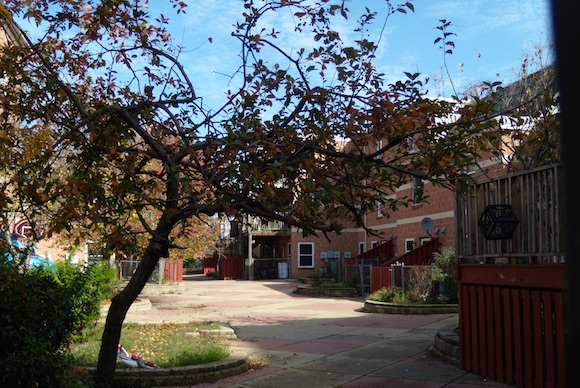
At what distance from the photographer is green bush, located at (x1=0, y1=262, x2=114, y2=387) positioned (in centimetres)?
577

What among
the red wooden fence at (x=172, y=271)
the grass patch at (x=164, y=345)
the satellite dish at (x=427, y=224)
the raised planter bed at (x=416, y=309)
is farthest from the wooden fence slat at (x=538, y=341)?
the red wooden fence at (x=172, y=271)

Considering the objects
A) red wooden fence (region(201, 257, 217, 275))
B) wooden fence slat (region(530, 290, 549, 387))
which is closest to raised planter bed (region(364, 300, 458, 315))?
wooden fence slat (region(530, 290, 549, 387))

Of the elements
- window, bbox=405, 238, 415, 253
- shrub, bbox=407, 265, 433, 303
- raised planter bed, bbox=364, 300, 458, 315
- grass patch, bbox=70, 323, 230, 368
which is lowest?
raised planter bed, bbox=364, 300, 458, 315

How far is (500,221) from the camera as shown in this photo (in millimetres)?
7824

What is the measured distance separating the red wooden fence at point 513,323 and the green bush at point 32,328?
5.45 metres

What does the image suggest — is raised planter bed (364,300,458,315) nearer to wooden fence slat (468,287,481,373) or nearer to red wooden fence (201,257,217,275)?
wooden fence slat (468,287,481,373)

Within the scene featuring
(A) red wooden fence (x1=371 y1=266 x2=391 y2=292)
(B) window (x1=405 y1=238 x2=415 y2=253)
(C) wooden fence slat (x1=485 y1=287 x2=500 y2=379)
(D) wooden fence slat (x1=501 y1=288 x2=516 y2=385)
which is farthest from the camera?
(B) window (x1=405 y1=238 x2=415 y2=253)

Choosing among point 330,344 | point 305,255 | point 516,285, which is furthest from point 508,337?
point 305,255

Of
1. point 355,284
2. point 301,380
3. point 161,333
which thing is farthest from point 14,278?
point 355,284

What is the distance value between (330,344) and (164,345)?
334cm

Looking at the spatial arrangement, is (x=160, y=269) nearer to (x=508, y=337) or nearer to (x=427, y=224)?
(x=427, y=224)

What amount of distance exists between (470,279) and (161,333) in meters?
6.07

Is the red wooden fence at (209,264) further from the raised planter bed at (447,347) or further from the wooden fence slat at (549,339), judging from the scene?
the wooden fence slat at (549,339)

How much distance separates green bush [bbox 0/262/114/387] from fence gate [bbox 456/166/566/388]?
5.05m
